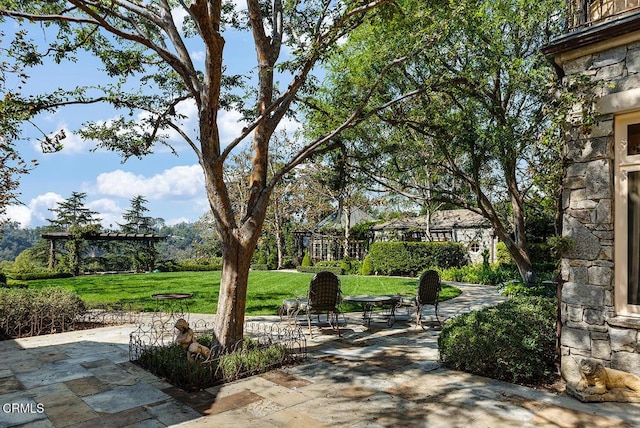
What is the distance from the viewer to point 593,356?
462 centimetres

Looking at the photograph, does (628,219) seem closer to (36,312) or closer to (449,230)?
(36,312)

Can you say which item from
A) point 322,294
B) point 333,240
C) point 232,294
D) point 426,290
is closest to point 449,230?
point 333,240

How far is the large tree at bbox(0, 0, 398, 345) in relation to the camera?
5258 millimetres

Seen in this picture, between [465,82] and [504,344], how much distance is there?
15.9 feet

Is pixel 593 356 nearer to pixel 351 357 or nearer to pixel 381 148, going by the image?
pixel 351 357

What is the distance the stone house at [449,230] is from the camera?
78.6 ft

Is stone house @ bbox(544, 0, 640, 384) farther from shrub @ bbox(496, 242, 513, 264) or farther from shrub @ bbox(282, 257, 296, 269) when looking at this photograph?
shrub @ bbox(282, 257, 296, 269)

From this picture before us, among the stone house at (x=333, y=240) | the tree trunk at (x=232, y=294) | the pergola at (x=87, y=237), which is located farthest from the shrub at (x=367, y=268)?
the tree trunk at (x=232, y=294)

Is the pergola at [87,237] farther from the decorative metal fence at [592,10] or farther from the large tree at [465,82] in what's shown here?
the decorative metal fence at [592,10]

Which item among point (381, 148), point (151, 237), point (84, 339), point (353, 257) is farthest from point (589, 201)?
point (151, 237)

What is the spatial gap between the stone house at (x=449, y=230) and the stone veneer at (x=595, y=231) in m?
17.9

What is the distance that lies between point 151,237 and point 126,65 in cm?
2102

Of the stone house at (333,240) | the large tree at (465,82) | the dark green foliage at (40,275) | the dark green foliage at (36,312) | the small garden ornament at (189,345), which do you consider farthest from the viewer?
the stone house at (333,240)

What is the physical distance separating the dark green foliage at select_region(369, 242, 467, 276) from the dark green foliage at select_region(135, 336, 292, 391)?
16.5m
